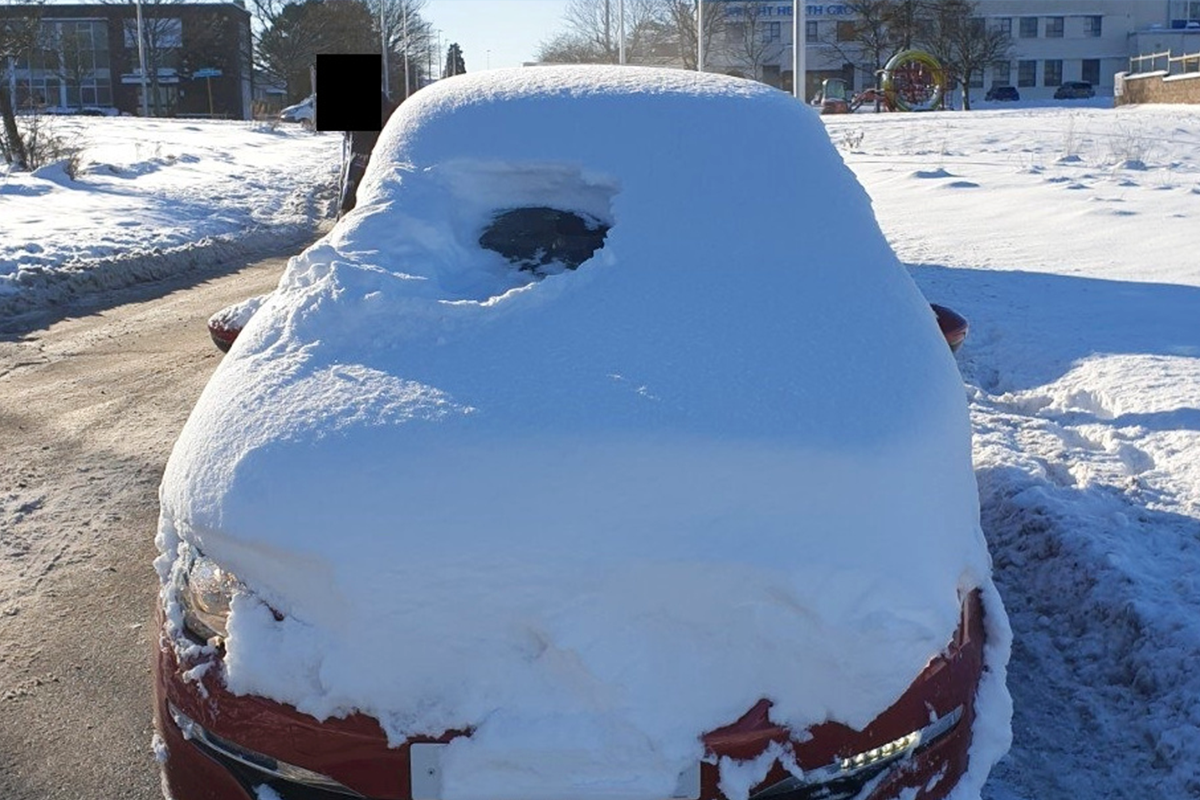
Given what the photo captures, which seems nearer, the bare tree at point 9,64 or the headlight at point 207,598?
the headlight at point 207,598

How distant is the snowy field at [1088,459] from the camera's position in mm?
3223

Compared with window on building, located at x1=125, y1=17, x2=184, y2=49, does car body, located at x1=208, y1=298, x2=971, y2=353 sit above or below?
below

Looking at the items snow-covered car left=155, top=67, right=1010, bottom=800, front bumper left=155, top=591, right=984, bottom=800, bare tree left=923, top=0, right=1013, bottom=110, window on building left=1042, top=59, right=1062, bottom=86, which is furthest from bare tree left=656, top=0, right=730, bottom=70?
window on building left=1042, top=59, right=1062, bottom=86

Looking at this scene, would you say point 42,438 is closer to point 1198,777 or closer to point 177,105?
point 1198,777

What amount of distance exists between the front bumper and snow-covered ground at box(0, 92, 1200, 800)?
2.68ft

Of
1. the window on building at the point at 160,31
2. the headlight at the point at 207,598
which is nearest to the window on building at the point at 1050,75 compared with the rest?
the window on building at the point at 160,31

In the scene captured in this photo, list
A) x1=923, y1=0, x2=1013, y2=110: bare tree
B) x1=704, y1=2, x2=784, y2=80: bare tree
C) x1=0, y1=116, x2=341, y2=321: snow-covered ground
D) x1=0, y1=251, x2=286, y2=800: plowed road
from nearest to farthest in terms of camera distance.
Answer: x1=0, y1=251, x2=286, y2=800: plowed road → x1=0, y1=116, x2=341, y2=321: snow-covered ground → x1=704, y1=2, x2=784, y2=80: bare tree → x1=923, y1=0, x2=1013, y2=110: bare tree

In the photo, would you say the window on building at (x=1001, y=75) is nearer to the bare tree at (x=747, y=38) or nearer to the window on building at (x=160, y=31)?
the bare tree at (x=747, y=38)

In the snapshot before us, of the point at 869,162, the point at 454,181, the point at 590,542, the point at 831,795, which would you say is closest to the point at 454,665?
the point at 590,542

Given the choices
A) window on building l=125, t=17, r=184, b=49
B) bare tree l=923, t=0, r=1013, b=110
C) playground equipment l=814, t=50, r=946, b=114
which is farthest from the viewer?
window on building l=125, t=17, r=184, b=49

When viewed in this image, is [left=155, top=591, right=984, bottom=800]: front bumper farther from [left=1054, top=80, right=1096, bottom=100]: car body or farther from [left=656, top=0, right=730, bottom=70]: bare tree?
[left=1054, top=80, right=1096, bottom=100]: car body

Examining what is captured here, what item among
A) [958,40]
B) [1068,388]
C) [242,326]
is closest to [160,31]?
[958,40]

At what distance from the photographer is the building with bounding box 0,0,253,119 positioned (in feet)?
224

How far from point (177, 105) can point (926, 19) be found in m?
43.0
